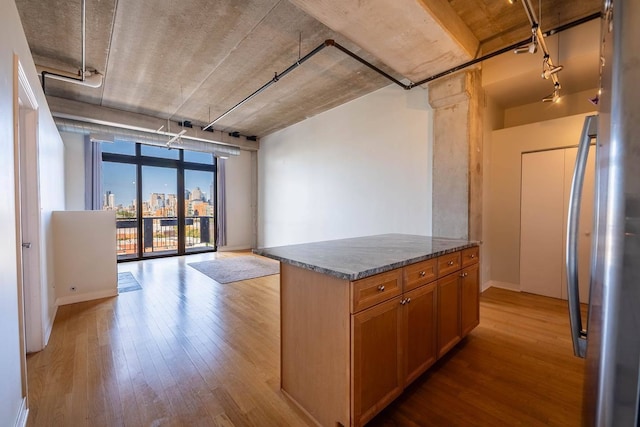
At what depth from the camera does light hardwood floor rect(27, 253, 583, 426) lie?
1.72 metres

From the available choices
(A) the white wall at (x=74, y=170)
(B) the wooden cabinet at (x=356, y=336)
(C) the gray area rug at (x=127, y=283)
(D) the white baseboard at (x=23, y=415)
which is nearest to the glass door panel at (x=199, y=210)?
(A) the white wall at (x=74, y=170)

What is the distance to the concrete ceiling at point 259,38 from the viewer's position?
2598mm

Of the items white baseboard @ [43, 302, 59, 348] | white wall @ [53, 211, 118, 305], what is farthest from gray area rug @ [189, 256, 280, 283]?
white baseboard @ [43, 302, 59, 348]

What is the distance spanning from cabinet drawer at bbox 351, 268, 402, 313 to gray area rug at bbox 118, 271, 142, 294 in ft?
13.8

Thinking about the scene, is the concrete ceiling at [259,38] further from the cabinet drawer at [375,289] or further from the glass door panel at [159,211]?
the glass door panel at [159,211]

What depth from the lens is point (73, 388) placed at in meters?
1.96

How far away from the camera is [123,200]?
6465 millimetres

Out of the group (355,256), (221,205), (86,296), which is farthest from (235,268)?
(355,256)

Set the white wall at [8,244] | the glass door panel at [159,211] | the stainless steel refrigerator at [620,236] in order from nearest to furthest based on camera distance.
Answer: the stainless steel refrigerator at [620,236] < the white wall at [8,244] < the glass door panel at [159,211]

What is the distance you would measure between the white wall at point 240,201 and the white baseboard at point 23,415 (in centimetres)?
619

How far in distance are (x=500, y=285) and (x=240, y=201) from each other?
6.66 meters

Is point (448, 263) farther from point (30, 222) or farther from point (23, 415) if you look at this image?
point (30, 222)

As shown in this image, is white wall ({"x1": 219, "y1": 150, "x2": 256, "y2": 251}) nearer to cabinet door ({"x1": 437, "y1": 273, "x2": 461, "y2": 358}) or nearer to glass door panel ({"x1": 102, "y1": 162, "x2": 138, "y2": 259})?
glass door panel ({"x1": 102, "y1": 162, "x2": 138, "y2": 259})

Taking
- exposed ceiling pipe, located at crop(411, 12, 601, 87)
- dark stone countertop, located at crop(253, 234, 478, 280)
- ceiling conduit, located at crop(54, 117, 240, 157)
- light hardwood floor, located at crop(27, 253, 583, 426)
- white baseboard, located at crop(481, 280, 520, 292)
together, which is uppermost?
exposed ceiling pipe, located at crop(411, 12, 601, 87)
